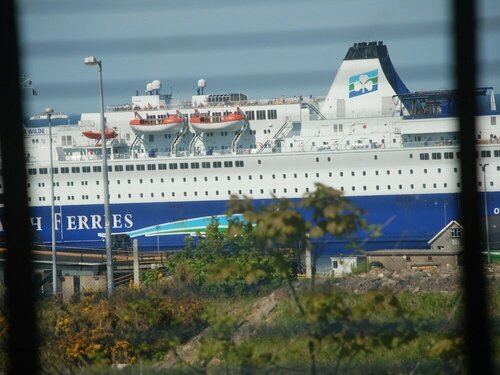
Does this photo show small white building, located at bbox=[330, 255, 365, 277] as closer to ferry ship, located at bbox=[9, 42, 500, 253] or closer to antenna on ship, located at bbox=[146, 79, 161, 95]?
antenna on ship, located at bbox=[146, 79, 161, 95]

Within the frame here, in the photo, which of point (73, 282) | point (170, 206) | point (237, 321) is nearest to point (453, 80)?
point (237, 321)

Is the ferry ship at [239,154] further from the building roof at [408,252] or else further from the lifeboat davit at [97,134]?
the building roof at [408,252]

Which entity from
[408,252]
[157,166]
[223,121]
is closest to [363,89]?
[223,121]

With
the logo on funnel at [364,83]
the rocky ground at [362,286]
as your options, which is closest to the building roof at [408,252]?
the rocky ground at [362,286]

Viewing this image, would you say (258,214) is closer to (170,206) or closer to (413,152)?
(413,152)

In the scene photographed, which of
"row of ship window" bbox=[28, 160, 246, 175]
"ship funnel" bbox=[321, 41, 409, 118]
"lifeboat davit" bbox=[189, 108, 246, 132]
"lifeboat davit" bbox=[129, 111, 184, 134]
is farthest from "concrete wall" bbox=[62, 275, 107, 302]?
"lifeboat davit" bbox=[129, 111, 184, 134]

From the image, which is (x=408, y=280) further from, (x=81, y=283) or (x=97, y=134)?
(x=97, y=134)

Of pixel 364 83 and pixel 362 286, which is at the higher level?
pixel 364 83

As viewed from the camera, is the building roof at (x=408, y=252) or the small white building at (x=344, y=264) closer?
the small white building at (x=344, y=264)

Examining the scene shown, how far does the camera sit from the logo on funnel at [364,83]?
1731 cm

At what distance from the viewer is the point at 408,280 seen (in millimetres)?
3119

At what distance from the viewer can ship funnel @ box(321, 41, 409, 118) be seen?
1648 cm

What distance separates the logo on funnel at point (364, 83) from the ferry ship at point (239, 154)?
24mm

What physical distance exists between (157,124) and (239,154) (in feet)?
7.04
